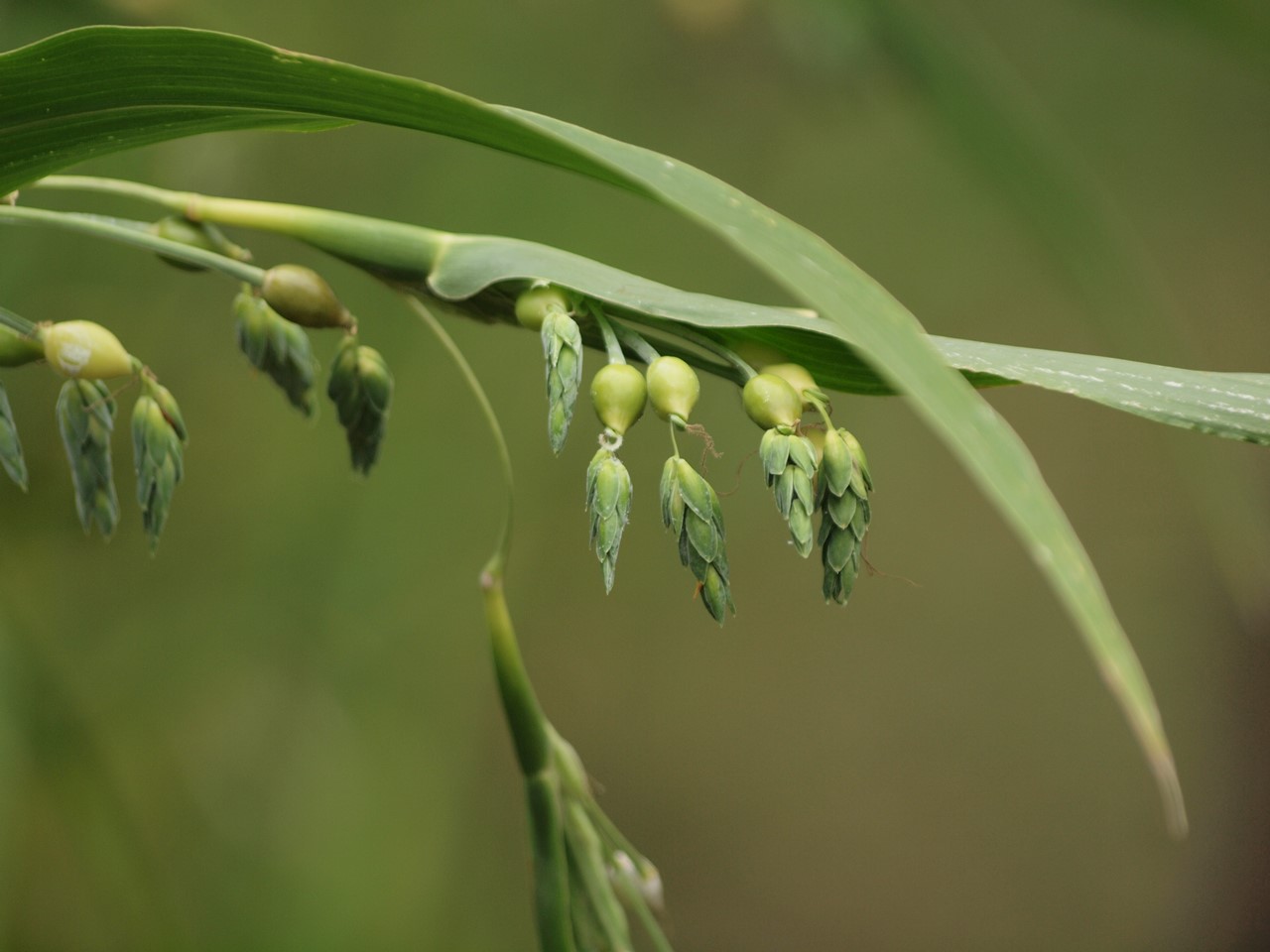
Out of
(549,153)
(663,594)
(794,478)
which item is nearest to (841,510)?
(794,478)

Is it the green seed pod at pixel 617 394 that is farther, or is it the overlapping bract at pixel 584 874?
the overlapping bract at pixel 584 874

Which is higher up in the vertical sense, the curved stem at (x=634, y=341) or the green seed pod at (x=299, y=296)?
the green seed pod at (x=299, y=296)

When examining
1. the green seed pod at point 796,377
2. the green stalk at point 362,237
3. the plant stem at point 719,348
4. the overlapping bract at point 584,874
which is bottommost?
the overlapping bract at point 584,874

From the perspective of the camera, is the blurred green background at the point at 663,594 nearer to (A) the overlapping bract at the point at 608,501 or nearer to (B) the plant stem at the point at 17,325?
(B) the plant stem at the point at 17,325

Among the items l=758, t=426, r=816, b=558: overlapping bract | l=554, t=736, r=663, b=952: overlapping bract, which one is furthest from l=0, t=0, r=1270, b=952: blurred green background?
l=758, t=426, r=816, b=558: overlapping bract

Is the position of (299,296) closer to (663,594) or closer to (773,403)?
(773,403)

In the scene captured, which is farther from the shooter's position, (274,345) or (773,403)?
(274,345)

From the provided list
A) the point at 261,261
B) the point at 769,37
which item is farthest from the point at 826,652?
the point at 261,261

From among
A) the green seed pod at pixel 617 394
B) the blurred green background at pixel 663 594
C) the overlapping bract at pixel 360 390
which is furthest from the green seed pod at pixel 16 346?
the blurred green background at pixel 663 594
